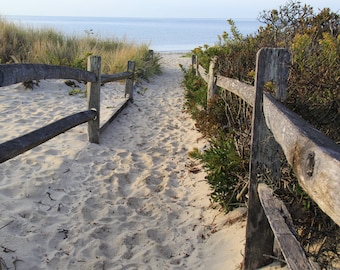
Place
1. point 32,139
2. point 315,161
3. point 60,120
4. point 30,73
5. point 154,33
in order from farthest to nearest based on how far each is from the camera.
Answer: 1. point 154,33
2. point 60,120
3. point 32,139
4. point 30,73
5. point 315,161

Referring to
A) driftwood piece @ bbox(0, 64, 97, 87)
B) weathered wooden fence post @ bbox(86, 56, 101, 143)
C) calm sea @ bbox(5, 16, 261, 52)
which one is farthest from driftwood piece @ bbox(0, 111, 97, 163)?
calm sea @ bbox(5, 16, 261, 52)

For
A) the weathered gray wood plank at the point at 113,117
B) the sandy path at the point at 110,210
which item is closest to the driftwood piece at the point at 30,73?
the sandy path at the point at 110,210

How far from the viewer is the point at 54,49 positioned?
11141mm

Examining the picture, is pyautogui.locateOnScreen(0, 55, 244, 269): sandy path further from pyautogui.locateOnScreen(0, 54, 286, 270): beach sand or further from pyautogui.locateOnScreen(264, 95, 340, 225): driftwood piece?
pyautogui.locateOnScreen(264, 95, 340, 225): driftwood piece

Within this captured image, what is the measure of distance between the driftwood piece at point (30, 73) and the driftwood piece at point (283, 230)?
1.71m

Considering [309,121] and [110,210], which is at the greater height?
[309,121]

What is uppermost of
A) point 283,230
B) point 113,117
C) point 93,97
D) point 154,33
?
point 154,33

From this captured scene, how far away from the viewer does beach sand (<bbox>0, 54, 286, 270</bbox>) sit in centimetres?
295

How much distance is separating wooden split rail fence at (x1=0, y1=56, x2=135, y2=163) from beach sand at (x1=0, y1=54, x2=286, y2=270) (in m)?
0.47

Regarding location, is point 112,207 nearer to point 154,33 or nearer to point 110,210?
point 110,210

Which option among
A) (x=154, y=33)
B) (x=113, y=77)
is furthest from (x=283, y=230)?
(x=154, y=33)

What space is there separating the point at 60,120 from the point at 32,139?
84cm

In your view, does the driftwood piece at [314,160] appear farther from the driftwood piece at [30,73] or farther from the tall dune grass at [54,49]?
the tall dune grass at [54,49]

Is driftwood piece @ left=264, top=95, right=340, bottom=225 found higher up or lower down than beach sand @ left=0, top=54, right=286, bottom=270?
higher up
